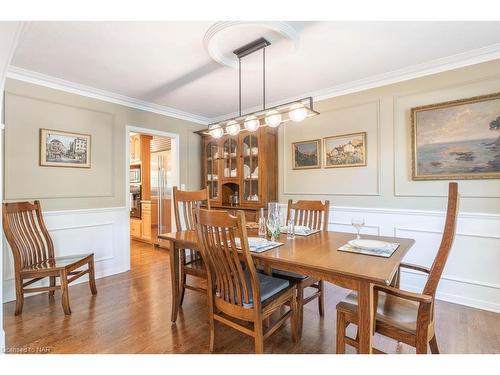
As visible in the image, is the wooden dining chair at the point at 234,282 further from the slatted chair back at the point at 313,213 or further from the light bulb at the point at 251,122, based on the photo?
the light bulb at the point at 251,122

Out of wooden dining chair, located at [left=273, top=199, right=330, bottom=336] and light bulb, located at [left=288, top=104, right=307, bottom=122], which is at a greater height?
light bulb, located at [left=288, top=104, right=307, bottom=122]

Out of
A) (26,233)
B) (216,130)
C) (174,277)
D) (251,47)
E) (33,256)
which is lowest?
(174,277)

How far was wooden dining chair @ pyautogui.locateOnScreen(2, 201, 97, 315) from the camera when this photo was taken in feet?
7.46

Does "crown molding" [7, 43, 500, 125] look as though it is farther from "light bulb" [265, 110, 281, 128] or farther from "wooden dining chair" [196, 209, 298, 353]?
"wooden dining chair" [196, 209, 298, 353]

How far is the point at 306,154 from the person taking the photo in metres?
3.48

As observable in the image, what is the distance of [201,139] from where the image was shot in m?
4.48

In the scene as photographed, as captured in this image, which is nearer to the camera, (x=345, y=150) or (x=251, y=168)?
(x=345, y=150)

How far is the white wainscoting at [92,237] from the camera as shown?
287 centimetres

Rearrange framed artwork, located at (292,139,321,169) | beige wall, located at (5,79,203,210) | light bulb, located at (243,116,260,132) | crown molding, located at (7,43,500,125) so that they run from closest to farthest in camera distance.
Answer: light bulb, located at (243,116,260,132)
crown molding, located at (7,43,500,125)
beige wall, located at (5,79,203,210)
framed artwork, located at (292,139,321,169)

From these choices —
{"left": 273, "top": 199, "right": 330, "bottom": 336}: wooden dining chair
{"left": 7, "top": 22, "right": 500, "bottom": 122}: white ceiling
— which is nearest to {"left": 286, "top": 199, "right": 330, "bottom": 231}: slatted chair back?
{"left": 273, "top": 199, "right": 330, "bottom": 336}: wooden dining chair

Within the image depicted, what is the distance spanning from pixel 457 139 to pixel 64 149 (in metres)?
4.19

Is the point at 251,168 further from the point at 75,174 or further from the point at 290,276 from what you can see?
the point at 75,174

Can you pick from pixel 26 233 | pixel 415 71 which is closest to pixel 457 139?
pixel 415 71

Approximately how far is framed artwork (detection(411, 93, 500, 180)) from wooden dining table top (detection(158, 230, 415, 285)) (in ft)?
3.88
